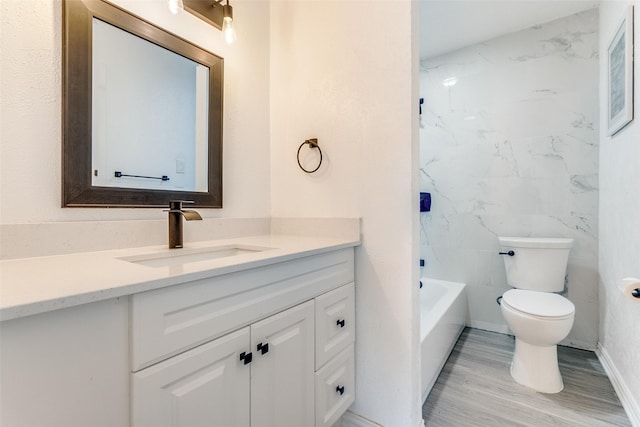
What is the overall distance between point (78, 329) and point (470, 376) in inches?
78.8

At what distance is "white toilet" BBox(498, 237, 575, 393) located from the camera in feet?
5.36

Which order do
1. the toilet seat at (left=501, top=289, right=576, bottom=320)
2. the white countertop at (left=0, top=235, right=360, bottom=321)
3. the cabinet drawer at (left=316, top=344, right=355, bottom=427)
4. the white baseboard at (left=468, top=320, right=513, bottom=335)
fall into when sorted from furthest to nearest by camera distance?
1. the white baseboard at (left=468, top=320, right=513, bottom=335)
2. the toilet seat at (left=501, top=289, right=576, bottom=320)
3. the cabinet drawer at (left=316, top=344, right=355, bottom=427)
4. the white countertop at (left=0, top=235, right=360, bottom=321)

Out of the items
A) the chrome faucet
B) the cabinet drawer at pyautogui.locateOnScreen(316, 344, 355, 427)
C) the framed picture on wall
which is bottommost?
the cabinet drawer at pyautogui.locateOnScreen(316, 344, 355, 427)

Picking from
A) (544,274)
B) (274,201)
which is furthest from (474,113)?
(274,201)

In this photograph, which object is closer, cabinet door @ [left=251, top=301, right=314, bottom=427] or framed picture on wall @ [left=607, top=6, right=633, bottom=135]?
cabinet door @ [left=251, top=301, right=314, bottom=427]

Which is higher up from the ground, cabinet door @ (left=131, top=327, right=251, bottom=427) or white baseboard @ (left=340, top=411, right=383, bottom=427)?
cabinet door @ (left=131, top=327, right=251, bottom=427)

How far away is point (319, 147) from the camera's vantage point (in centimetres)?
150

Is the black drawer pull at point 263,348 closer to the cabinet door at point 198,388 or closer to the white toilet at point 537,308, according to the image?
the cabinet door at point 198,388

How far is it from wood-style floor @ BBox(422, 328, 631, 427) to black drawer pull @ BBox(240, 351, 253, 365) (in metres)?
1.07

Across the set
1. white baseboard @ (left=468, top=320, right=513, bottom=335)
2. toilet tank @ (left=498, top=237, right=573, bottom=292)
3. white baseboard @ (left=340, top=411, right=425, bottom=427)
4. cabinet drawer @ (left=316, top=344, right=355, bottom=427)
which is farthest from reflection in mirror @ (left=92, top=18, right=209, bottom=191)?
white baseboard @ (left=468, top=320, right=513, bottom=335)

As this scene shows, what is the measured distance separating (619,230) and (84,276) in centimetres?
243

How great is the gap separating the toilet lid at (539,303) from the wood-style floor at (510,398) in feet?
1.45

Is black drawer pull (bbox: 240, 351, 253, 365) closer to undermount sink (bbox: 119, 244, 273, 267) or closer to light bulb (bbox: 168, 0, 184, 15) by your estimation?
undermount sink (bbox: 119, 244, 273, 267)

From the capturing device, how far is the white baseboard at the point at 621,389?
1.35 metres
